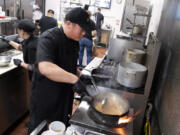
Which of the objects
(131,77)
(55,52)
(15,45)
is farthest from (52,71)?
(15,45)

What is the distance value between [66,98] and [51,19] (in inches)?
124

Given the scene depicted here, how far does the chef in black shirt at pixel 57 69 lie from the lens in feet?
4.29

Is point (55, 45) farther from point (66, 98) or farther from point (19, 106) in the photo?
point (19, 106)

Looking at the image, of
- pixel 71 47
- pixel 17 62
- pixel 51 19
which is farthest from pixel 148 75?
pixel 51 19

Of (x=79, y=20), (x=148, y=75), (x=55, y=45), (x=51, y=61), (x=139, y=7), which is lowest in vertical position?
(x=148, y=75)

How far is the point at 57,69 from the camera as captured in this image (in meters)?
1.28

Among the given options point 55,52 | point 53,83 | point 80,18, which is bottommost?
point 53,83

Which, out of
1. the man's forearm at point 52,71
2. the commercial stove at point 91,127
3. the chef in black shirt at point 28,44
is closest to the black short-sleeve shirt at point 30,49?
the chef in black shirt at point 28,44

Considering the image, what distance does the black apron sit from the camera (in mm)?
1466

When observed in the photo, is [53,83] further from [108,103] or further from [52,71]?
[108,103]

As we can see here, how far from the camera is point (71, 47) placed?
61.0 inches

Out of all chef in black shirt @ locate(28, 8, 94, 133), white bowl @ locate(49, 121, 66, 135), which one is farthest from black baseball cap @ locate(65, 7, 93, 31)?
white bowl @ locate(49, 121, 66, 135)

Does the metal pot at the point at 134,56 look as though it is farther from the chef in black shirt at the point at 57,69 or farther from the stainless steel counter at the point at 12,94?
the stainless steel counter at the point at 12,94

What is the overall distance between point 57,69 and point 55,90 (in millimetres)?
332
